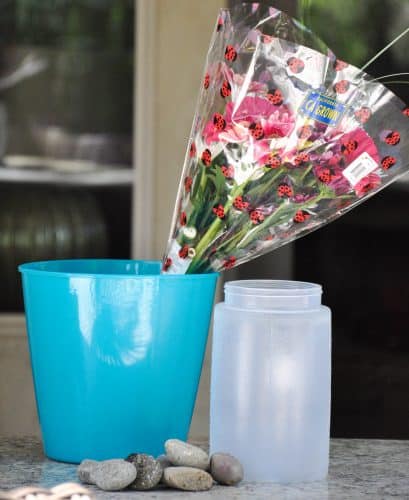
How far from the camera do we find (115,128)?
6.12 ft

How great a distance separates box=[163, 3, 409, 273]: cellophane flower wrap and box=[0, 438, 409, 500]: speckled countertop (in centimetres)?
25

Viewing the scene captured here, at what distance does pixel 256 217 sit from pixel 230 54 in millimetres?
164

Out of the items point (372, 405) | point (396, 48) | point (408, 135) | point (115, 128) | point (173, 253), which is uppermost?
point (396, 48)

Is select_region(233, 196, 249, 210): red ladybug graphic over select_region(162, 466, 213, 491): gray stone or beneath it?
over

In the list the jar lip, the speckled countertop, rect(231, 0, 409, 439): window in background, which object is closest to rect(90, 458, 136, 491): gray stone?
the speckled countertop

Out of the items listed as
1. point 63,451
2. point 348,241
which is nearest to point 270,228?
point 63,451

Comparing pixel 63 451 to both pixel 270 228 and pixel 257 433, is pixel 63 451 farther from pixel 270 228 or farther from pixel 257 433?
pixel 270 228

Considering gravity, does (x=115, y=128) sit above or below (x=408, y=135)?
above

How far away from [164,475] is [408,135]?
15.7 inches

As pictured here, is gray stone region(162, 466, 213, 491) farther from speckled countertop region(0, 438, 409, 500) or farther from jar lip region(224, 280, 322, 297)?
jar lip region(224, 280, 322, 297)

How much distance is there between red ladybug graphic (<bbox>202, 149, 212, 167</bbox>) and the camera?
0.90 m

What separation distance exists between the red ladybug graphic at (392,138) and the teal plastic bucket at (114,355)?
0.73ft

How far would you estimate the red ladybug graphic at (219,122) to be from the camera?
890 millimetres

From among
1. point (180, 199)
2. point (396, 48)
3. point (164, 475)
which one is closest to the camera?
point (164, 475)
